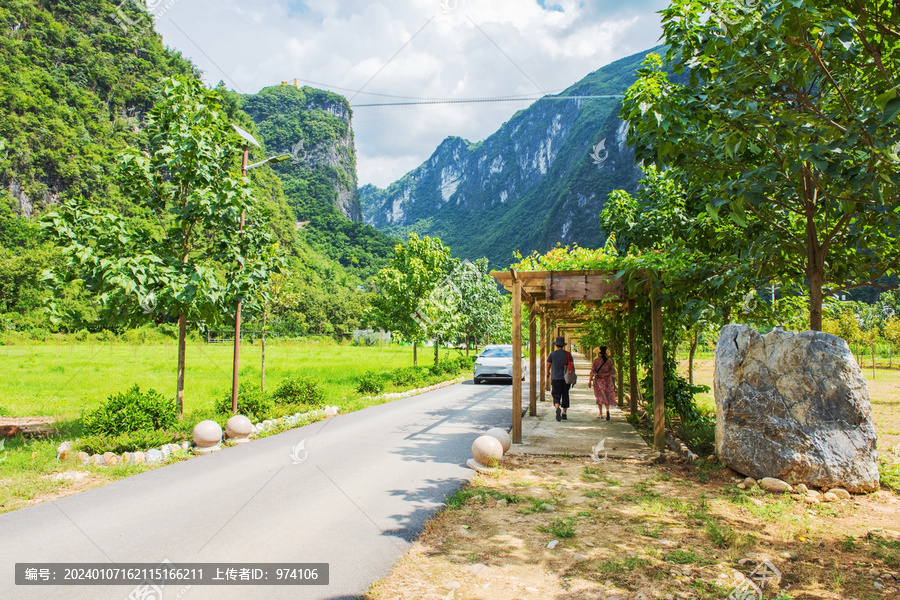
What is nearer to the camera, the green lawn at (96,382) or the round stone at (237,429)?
the round stone at (237,429)

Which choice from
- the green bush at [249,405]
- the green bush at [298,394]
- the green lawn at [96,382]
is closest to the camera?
the green bush at [249,405]

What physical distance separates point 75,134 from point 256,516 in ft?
264

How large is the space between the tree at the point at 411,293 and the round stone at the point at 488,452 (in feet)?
46.6

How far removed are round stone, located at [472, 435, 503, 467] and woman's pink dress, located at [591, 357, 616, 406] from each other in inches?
209

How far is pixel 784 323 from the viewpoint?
933cm

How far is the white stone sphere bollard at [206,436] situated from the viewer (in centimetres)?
841

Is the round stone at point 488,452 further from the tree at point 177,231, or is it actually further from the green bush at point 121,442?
the tree at point 177,231

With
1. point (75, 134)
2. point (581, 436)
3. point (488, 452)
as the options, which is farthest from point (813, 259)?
point (75, 134)

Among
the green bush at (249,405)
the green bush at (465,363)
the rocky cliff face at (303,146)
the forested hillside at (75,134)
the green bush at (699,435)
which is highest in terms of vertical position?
the rocky cliff face at (303,146)

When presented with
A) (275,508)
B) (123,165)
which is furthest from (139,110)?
(275,508)

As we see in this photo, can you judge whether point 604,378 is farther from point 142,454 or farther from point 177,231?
point 177,231

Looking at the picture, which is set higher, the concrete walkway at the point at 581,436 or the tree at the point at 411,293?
the tree at the point at 411,293

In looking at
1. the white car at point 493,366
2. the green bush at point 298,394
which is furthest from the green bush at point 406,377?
the green bush at point 298,394

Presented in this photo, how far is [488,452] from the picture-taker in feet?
23.7
